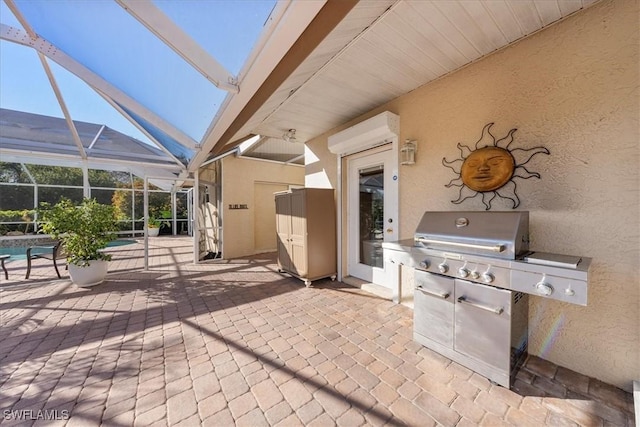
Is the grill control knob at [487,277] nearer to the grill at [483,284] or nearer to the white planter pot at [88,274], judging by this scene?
the grill at [483,284]

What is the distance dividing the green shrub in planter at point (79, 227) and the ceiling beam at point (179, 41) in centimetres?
425

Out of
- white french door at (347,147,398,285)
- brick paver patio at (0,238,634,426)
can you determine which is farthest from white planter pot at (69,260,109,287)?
white french door at (347,147,398,285)

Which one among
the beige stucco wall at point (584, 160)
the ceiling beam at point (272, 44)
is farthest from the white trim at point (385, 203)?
the ceiling beam at point (272, 44)

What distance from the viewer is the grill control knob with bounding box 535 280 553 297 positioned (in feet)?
5.71

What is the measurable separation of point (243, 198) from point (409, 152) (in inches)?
230

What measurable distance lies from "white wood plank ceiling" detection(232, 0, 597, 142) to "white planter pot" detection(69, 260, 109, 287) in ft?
15.0

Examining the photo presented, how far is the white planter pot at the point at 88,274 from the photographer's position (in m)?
4.62

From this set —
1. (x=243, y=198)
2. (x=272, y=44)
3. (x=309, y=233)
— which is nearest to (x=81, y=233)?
(x=243, y=198)

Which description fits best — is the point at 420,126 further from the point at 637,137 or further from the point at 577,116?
the point at 637,137

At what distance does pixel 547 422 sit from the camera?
1653 millimetres

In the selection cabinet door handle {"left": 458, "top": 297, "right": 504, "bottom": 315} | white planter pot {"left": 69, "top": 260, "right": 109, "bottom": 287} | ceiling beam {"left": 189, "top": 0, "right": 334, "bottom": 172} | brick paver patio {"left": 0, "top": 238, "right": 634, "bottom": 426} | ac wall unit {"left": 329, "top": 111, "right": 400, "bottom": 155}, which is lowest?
brick paver patio {"left": 0, "top": 238, "right": 634, "bottom": 426}

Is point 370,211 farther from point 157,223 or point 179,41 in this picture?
point 157,223

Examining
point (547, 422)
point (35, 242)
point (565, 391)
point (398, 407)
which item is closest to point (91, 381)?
point (398, 407)

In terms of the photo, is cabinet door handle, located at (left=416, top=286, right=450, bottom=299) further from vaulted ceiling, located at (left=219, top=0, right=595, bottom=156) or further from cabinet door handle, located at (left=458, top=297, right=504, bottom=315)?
vaulted ceiling, located at (left=219, top=0, right=595, bottom=156)
